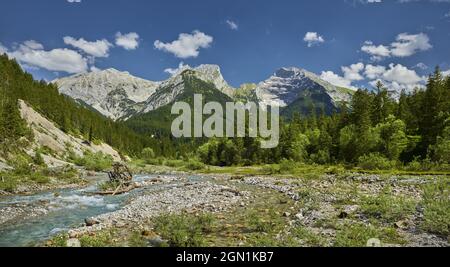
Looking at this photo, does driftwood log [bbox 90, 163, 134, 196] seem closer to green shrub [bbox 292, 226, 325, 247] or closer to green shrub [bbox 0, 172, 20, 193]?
green shrub [bbox 0, 172, 20, 193]

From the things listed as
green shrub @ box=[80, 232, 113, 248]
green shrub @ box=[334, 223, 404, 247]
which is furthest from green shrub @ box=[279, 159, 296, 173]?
green shrub @ box=[80, 232, 113, 248]

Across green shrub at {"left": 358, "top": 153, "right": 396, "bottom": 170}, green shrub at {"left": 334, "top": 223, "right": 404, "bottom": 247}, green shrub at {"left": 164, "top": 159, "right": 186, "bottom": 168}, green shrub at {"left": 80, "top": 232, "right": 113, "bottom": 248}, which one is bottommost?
green shrub at {"left": 164, "top": 159, "right": 186, "bottom": 168}

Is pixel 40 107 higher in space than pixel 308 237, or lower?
higher

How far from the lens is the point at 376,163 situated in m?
66.8

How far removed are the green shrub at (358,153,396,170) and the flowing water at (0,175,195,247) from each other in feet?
163

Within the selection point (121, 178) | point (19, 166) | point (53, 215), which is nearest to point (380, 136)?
point (121, 178)

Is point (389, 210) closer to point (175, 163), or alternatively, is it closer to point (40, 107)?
point (175, 163)

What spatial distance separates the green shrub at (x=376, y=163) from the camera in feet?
216

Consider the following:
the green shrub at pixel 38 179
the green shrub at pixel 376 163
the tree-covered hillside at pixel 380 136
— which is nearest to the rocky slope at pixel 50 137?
the green shrub at pixel 38 179

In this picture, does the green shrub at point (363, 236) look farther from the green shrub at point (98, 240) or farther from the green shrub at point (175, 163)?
the green shrub at point (175, 163)

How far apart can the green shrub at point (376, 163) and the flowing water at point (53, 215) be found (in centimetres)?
4971

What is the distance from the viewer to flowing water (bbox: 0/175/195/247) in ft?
63.0

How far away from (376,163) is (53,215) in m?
59.4
